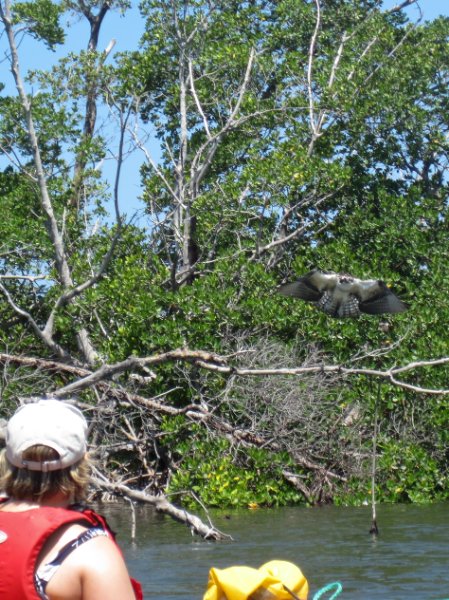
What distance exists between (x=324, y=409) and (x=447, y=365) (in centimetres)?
241

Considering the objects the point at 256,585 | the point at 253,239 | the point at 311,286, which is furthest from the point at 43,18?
the point at 256,585

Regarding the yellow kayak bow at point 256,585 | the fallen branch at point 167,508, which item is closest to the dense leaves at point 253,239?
the fallen branch at point 167,508

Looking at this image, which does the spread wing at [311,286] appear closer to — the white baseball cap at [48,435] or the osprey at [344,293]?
the osprey at [344,293]

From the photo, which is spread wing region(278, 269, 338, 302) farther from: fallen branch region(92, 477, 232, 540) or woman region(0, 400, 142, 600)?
woman region(0, 400, 142, 600)

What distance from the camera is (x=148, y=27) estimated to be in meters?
20.1

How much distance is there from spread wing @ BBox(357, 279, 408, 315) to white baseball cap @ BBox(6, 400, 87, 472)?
1047cm

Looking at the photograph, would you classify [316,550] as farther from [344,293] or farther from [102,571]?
[102,571]

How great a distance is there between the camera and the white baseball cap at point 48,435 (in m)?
2.32

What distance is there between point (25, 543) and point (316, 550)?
10.3 metres

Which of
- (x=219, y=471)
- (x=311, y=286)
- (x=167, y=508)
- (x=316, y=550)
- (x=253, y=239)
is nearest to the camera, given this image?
(x=167, y=508)

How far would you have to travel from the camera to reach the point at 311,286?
1323 centimetres

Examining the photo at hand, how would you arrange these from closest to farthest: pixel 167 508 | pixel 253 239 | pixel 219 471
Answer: pixel 167 508
pixel 219 471
pixel 253 239

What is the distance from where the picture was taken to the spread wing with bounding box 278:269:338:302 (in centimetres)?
1300

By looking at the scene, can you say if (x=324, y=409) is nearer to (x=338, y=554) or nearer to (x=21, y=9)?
(x=338, y=554)
